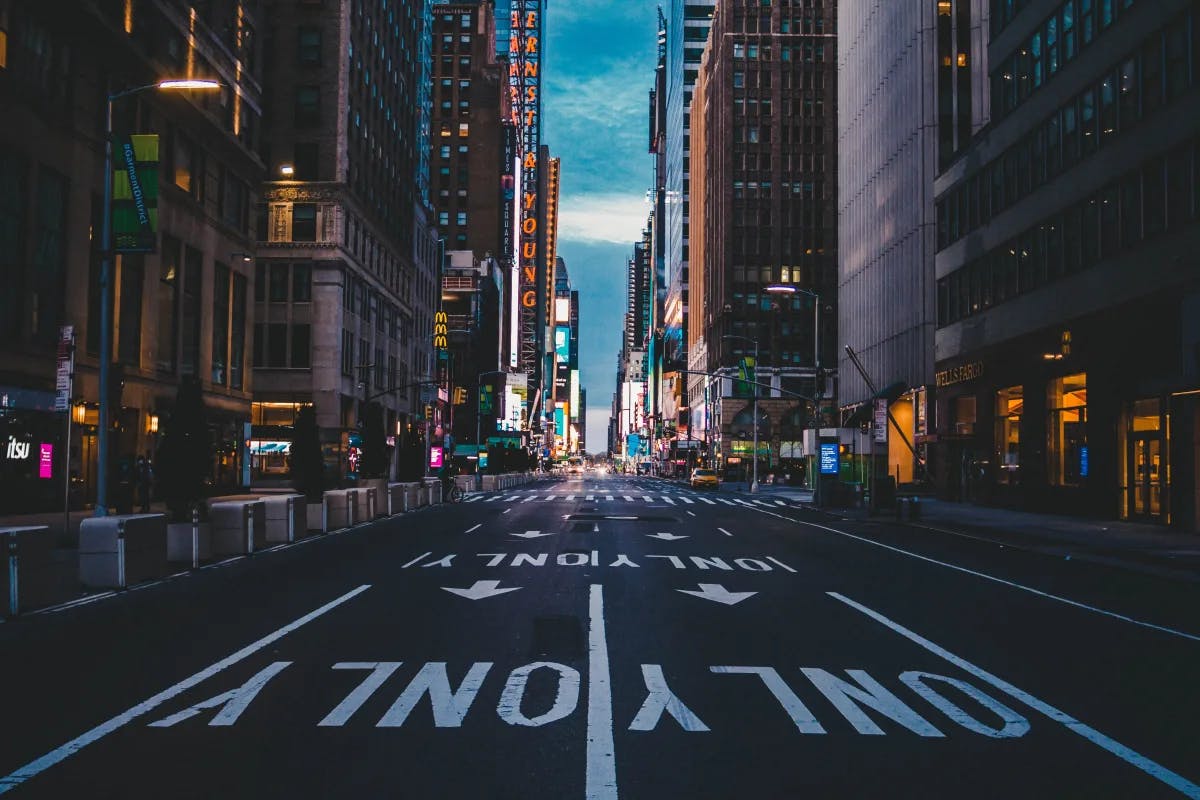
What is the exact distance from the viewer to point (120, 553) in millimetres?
15680

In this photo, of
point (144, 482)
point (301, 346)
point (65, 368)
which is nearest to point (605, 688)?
point (65, 368)

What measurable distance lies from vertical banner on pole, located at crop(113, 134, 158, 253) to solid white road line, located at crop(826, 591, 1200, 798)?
18905mm

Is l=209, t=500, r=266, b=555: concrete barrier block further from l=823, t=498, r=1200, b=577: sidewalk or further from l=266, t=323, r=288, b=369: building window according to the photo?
l=266, t=323, r=288, b=369: building window

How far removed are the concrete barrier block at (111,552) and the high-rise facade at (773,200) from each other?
333 feet

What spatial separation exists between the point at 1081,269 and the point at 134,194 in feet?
104

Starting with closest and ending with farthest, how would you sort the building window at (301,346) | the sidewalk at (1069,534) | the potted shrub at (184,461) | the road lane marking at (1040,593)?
1. the road lane marking at (1040,593)
2. the sidewalk at (1069,534)
3. the potted shrub at (184,461)
4. the building window at (301,346)

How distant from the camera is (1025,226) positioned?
41875mm

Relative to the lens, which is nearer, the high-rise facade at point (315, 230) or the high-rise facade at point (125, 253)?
the high-rise facade at point (125, 253)

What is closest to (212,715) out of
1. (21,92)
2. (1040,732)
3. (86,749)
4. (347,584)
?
(86,749)

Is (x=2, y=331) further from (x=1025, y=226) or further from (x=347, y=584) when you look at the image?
(x=1025, y=226)

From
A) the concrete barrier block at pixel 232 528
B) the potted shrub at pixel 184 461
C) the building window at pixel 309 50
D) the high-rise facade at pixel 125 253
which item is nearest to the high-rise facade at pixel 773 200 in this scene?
the building window at pixel 309 50

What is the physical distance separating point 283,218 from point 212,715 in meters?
64.9

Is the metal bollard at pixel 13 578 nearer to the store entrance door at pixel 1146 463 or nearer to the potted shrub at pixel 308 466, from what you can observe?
the potted shrub at pixel 308 466

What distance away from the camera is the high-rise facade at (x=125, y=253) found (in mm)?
33000
